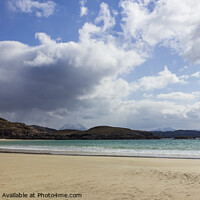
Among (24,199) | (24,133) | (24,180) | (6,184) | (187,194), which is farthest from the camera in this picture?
(24,133)

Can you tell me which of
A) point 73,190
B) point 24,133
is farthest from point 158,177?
point 24,133

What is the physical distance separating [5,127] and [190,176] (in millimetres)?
163829

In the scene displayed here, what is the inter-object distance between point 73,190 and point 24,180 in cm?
293

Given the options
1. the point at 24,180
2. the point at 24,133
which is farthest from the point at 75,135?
the point at 24,180

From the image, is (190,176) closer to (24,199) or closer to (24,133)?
(24,199)

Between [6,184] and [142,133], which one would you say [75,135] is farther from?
[6,184]

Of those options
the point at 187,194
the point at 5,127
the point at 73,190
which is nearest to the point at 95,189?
the point at 73,190

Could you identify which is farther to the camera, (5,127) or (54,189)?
(5,127)

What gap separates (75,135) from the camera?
148500 millimetres

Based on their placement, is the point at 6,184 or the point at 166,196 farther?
the point at 6,184

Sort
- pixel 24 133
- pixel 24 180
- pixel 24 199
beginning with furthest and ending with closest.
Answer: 1. pixel 24 133
2. pixel 24 180
3. pixel 24 199

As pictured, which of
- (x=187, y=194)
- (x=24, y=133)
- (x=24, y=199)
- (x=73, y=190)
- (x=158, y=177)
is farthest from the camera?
(x=24, y=133)

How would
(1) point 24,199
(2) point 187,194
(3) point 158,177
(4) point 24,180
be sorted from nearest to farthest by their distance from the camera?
(1) point 24,199 < (2) point 187,194 < (4) point 24,180 < (3) point 158,177

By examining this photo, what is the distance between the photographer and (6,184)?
826 cm
